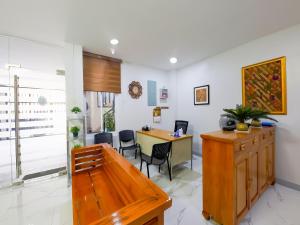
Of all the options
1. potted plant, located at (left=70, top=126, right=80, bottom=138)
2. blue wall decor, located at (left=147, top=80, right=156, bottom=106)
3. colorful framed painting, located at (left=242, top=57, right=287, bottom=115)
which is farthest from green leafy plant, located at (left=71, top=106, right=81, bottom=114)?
colorful framed painting, located at (left=242, top=57, right=287, bottom=115)

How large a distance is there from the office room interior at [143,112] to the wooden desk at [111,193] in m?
0.01

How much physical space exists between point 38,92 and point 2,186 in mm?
1904

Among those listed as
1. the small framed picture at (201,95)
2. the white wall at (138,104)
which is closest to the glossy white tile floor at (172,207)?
the white wall at (138,104)

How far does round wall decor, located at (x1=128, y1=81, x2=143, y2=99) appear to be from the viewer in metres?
4.06

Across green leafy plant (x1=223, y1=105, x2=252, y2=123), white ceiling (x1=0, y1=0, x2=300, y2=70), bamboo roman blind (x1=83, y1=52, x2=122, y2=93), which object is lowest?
green leafy plant (x1=223, y1=105, x2=252, y2=123)

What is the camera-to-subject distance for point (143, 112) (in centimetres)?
432

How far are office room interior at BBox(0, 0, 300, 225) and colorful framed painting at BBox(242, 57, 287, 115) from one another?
0.02 metres

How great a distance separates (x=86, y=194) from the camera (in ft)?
4.76

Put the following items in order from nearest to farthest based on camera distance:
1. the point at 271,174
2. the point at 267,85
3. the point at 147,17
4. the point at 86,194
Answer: the point at 86,194 < the point at 147,17 < the point at 271,174 < the point at 267,85

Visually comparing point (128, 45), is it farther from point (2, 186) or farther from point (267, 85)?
point (2, 186)

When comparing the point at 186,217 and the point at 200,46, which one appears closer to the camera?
the point at 186,217

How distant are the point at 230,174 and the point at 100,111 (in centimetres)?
313

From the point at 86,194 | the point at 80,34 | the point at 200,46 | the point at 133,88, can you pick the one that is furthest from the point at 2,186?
the point at 200,46

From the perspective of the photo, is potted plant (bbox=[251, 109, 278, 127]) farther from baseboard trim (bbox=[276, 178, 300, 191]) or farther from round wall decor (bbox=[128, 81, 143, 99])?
round wall decor (bbox=[128, 81, 143, 99])
